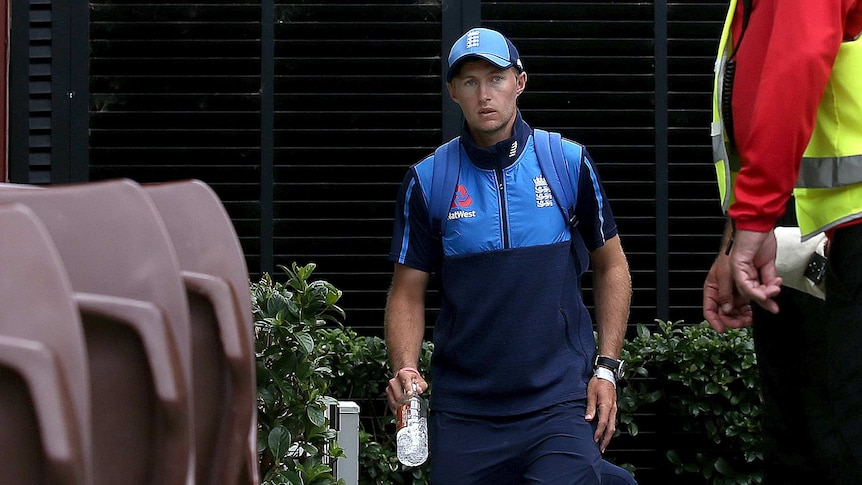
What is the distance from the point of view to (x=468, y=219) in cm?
381

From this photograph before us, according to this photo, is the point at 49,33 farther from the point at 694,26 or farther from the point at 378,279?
the point at 694,26

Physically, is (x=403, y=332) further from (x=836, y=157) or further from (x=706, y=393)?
(x=706, y=393)

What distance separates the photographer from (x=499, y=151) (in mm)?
3867

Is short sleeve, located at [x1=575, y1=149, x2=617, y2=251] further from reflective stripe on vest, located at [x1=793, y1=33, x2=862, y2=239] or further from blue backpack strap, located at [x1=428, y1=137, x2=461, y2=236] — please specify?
reflective stripe on vest, located at [x1=793, y1=33, x2=862, y2=239]

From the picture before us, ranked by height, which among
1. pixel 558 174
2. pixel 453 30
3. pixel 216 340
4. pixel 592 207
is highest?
pixel 453 30

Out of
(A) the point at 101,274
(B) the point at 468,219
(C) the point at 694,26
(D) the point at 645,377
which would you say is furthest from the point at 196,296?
(C) the point at 694,26

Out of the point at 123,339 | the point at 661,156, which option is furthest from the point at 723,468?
the point at 123,339

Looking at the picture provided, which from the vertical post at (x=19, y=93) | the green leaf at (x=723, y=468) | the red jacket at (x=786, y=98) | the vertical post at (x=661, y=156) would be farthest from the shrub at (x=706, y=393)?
the vertical post at (x=19, y=93)

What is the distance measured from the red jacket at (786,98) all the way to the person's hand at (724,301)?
0.21 meters

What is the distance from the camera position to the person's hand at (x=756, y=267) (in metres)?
2.79

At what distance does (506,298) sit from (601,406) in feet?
1.51

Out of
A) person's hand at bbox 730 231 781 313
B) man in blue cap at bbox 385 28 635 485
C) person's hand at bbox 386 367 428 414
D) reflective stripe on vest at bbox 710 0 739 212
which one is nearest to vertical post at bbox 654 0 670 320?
man in blue cap at bbox 385 28 635 485

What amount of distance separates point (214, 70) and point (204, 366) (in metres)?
4.38

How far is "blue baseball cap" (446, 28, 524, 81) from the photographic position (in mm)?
3977
